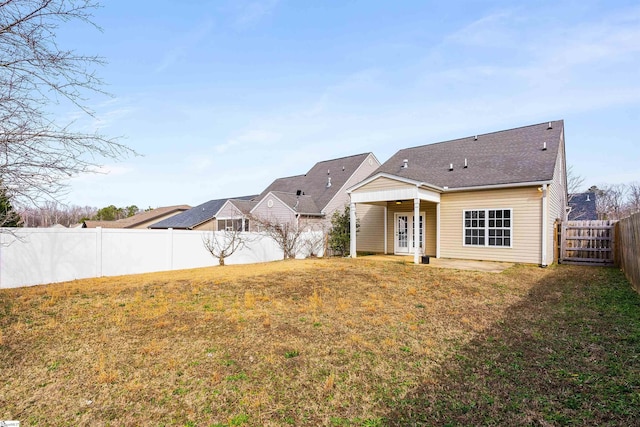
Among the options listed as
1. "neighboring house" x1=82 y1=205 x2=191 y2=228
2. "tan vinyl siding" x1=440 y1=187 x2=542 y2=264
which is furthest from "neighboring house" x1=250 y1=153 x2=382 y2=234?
"neighboring house" x1=82 y1=205 x2=191 y2=228

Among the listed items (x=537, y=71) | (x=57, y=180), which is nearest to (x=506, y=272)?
(x=537, y=71)

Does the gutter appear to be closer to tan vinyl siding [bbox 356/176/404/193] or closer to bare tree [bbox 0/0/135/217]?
tan vinyl siding [bbox 356/176/404/193]

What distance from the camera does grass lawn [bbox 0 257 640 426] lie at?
3.06 m

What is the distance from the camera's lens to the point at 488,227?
1377 cm

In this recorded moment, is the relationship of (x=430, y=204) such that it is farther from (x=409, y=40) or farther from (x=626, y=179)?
(x=626, y=179)

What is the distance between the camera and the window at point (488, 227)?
13391 mm

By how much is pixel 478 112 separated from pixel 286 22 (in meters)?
10.4

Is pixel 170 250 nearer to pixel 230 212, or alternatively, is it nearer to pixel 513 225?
pixel 230 212

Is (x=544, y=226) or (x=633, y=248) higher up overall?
(x=544, y=226)

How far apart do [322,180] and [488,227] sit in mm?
13759

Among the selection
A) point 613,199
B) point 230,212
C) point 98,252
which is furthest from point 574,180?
point 98,252

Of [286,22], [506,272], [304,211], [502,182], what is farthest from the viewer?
[304,211]

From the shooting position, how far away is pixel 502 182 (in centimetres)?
1327

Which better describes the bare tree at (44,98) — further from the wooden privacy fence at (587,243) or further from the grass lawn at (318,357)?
the wooden privacy fence at (587,243)
